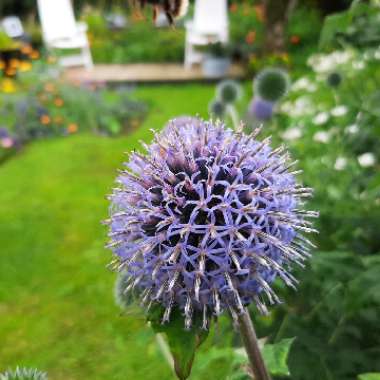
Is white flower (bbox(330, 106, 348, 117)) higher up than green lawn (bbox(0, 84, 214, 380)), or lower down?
higher up

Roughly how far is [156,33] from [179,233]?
8.81 m

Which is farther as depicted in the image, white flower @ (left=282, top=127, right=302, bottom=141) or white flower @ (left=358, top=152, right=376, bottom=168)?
white flower @ (left=282, top=127, right=302, bottom=141)

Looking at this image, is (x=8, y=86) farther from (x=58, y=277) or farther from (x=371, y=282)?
(x=371, y=282)

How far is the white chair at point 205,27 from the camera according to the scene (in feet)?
25.7

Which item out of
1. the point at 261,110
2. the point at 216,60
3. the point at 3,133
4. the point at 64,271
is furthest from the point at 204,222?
the point at 216,60

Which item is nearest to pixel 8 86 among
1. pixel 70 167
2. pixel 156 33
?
pixel 70 167

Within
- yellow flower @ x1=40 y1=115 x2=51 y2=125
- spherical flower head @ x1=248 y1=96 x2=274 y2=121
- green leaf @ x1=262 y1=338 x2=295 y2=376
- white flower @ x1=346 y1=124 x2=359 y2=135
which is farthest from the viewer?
yellow flower @ x1=40 y1=115 x2=51 y2=125

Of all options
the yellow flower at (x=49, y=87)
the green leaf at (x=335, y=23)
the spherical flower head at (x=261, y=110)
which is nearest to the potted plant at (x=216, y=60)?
the yellow flower at (x=49, y=87)

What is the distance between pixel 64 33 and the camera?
8.56m

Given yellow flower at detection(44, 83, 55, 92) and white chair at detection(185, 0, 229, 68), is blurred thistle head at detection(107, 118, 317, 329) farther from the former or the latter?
white chair at detection(185, 0, 229, 68)

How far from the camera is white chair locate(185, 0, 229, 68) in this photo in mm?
7828

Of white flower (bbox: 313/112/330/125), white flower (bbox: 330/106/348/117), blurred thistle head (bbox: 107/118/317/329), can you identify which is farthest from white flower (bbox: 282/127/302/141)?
blurred thistle head (bbox: 107/118/317/329)

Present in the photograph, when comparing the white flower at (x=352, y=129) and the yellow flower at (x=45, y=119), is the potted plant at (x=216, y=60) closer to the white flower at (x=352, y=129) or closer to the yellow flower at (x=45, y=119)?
the yellow flower at (x=45, y=119)

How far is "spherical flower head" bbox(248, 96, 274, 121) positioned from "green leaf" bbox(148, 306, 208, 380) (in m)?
1.91
